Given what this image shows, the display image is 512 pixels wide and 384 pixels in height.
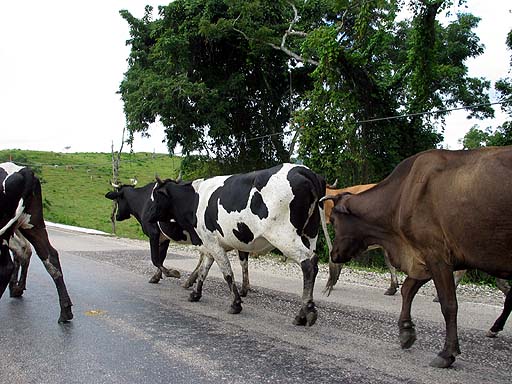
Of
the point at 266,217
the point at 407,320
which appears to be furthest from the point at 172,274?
the point at 407,320

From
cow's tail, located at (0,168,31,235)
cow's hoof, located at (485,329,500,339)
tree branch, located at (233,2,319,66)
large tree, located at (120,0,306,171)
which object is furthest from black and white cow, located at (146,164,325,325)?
tree branch, located at (233,2,319,66)

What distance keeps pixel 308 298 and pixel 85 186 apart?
145 ft

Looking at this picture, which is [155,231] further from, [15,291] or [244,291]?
[15,291]

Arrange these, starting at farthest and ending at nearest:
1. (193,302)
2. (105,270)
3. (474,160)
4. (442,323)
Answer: (105,270)
(193,302)
(442,323)
(474,160)

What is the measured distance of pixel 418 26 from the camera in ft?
48.3

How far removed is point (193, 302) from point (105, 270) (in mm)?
4021

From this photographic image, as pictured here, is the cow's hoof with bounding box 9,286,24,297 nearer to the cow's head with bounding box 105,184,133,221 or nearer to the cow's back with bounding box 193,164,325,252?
the cow's back with bounding box 193,164,325,252

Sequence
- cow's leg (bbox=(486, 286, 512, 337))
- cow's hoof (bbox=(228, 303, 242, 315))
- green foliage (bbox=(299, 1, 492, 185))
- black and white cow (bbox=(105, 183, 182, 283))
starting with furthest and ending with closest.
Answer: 1. green foliage (bbox=(299, 1, 492, 185))
2. black and white cow (bbox=(105, 183, 182, 283))
3. cow's hoof (bbox=(228, 303, 242, 315))
4. cow's leg (bbox=(486, 286, 512, 337))

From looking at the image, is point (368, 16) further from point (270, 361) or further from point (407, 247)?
point (270, 361)

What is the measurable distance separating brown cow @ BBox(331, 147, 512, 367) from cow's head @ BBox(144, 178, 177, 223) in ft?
14.7

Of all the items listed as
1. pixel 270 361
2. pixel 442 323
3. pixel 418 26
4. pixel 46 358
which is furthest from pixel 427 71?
pixel 46 358

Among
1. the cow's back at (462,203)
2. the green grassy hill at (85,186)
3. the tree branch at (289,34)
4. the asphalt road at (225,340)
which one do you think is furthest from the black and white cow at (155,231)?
the green grassy hill at (85,186)

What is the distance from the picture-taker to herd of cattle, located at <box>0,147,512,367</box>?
16.4 ft

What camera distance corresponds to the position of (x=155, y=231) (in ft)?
35.0
